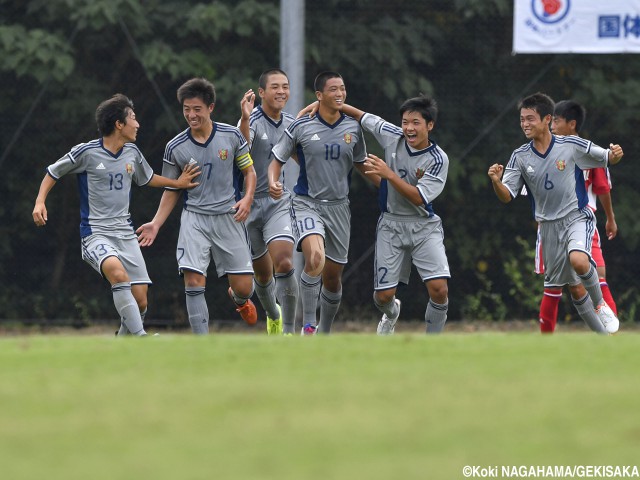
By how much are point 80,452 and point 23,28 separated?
29.7ft

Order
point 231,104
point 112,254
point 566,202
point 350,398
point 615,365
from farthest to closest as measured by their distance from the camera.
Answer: point 231,104, point 566,202, point 112,254, point 615,365, point 350,398

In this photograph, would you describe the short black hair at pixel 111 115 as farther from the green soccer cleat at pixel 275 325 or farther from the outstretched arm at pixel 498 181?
the outstretched arm at pixel 498 181

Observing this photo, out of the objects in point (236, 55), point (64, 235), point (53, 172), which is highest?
point (236, 55)

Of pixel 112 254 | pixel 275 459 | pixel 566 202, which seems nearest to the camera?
pixel 275 459

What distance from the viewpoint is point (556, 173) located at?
10281mm

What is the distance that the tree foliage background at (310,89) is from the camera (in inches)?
523

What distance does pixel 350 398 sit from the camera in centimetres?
567

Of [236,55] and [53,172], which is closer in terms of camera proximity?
[53,172]

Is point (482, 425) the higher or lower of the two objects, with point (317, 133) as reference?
lower

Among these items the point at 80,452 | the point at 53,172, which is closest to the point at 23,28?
the point at 53,172

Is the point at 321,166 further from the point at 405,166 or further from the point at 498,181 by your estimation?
the point at 498,181

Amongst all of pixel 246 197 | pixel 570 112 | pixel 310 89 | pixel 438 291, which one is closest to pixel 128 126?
pixel 246 197

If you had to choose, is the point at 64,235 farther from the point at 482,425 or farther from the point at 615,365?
the point at 482,425

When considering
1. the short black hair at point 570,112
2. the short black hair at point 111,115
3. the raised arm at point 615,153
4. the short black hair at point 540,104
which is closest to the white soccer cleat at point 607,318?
the raised arm at point 615,153
